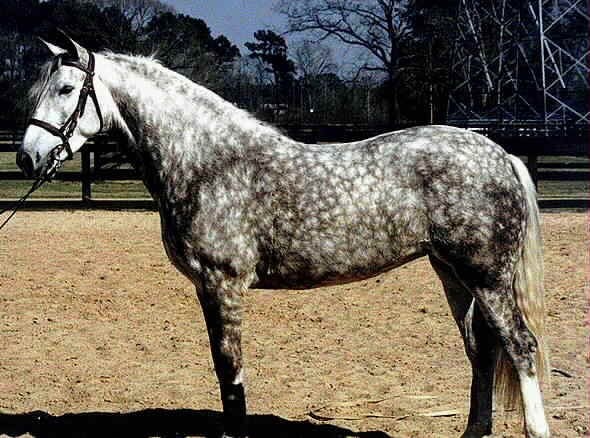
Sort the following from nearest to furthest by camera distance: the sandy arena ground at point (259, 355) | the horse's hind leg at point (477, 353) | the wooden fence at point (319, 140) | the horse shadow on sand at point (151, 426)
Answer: the horse's hind leg at point (477, 353) → the horse shadow on sand at point (151, 426) → the sandy arena ground at point (259, 355) → the wooden fence at point (319, 140)

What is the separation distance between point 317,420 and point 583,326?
2.69m

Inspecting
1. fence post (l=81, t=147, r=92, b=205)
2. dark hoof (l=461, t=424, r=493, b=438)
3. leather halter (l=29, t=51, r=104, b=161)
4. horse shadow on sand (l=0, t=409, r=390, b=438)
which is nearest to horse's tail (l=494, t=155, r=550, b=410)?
dark hoof (l=461, t=424, r=493, b=438)

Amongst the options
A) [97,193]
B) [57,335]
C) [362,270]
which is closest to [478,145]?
[362,270]

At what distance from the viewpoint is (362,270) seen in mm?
3520

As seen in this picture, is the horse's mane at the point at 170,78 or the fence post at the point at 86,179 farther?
the fence post at the point at 86,179

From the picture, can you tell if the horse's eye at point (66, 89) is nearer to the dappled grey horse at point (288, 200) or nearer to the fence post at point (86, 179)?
the dappled grey horse at point (288, 200)

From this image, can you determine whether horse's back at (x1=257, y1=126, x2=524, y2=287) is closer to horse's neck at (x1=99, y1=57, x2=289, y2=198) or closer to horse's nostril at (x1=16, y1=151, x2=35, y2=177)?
horse's neck at (x1=99, y1=57, x2=289, y2=198)

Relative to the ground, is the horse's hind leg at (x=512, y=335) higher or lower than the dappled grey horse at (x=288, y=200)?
lower

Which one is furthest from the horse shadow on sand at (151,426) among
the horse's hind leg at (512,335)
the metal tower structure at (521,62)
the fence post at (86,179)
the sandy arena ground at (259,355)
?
the metal tower structure at (521,62)

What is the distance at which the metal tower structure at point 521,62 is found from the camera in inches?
945

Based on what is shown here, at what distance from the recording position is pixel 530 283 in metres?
3.61

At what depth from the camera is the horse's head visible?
11.2ft

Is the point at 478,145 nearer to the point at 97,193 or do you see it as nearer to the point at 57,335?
the point at 57,335

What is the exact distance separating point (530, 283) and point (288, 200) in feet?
4.12
